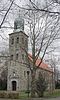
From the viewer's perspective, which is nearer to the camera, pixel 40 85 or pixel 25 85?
pixel 40 85

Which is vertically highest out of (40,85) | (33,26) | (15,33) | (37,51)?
(15,33)

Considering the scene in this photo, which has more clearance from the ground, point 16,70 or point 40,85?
point 16,70

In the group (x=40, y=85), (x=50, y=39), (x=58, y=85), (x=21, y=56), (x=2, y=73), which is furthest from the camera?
(x=58, y=85)

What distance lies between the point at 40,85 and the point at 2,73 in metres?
33.9

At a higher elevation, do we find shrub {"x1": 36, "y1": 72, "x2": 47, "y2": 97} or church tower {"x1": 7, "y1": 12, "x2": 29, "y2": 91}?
church tower {"x1": 7, "y1": 12, "x2": 29, "y2": 91}

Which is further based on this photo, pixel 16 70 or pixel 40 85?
pixel 16 70

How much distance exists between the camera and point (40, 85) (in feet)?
117

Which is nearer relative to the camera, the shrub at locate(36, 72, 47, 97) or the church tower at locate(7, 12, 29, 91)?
the shrub at locate(36, 72, 47, 97)

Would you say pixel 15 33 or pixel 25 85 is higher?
pixel 15 33

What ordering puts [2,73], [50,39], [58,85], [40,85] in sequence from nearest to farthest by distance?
1. [50,39]
2. [40,85]
3. [2,73]
4. [58,85]

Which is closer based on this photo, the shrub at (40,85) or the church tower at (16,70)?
the shrub at (40,85)

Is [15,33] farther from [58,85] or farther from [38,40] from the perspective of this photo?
[38,40]

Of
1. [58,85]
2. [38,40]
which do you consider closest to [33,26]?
[38,40]

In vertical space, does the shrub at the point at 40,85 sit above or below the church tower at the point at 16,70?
below
